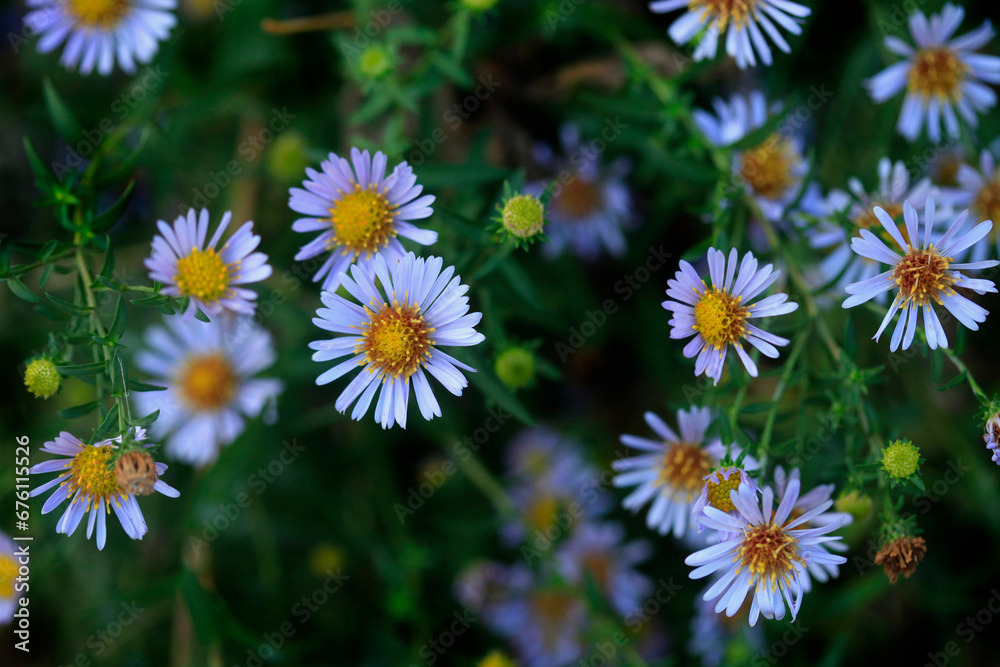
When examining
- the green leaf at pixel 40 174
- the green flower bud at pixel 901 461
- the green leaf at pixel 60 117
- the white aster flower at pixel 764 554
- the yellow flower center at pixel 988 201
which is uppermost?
the yellow flower center at pixel 988 201

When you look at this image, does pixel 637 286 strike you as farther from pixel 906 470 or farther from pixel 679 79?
pixel 906 470

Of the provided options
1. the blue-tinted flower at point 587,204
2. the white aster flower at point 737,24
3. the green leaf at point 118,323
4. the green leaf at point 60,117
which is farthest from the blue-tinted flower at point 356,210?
the blue-tinted flower at point 587,204

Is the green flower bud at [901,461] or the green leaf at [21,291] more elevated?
the green leaf at [21,291]

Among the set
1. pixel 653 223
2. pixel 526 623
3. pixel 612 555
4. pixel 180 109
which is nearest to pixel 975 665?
pixel 612 555

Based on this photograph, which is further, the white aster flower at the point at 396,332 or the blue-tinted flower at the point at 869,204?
the blue-tinted flower at the point at 869,204

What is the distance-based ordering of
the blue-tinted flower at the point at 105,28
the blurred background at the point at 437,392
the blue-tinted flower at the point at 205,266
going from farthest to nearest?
the blurred background at the point at 437,392 → the blue-tinted flower at the point at 105,28 → the blue-tinted flower at the point at 205,266

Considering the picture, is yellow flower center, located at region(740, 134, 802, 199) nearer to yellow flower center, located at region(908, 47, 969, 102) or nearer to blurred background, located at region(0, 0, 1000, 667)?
blurred background, located at region(0, 0, 1000, 667)

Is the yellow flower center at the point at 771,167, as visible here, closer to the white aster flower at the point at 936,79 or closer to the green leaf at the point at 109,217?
the white aster flower at the point at 936,79
